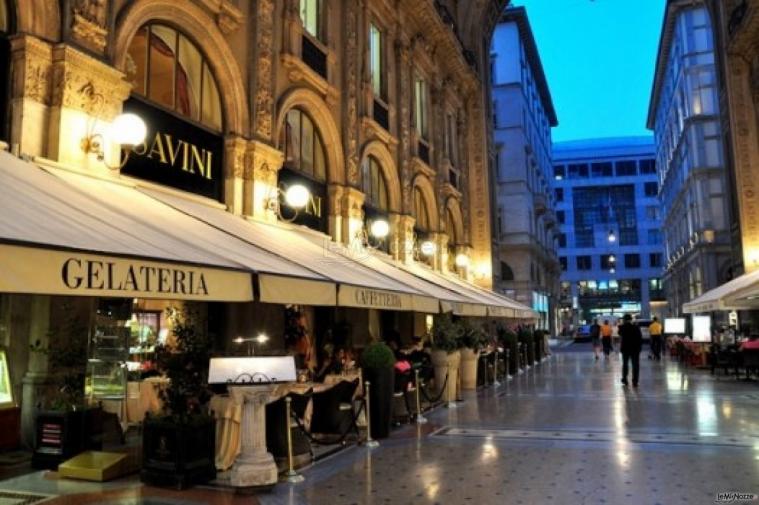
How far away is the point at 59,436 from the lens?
7.34 metres

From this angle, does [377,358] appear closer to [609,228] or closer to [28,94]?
[28,94]

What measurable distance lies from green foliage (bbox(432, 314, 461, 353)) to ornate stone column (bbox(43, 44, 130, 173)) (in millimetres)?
6978

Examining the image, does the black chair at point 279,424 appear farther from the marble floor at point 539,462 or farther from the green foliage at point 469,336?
the green foliage at point 469,336

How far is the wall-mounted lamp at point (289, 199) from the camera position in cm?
1208

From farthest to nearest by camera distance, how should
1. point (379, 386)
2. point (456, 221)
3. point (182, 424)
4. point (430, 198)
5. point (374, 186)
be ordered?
point (456, 221) < point (430, 198) < point (374, 186) < point (379, 386) < point (182, 424)

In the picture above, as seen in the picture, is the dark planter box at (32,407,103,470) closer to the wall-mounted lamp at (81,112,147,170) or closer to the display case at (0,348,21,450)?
the display case at (0,348,21,450)

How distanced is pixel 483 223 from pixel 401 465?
21.4 meters

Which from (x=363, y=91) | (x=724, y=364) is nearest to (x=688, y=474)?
(x=363, y=91)

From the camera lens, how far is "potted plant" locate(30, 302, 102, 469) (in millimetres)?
7352

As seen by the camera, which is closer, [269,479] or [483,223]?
[269,479]

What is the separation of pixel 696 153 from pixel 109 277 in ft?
141

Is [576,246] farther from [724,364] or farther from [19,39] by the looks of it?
[19,39]

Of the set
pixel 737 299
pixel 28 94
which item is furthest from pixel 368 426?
pixel 737 299

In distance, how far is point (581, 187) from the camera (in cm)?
9162
